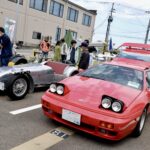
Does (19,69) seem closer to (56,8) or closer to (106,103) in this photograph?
(106,103)

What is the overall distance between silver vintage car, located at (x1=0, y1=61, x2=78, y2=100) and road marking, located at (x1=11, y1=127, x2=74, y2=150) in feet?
5.93

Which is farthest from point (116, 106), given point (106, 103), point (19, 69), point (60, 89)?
point (19, 69)

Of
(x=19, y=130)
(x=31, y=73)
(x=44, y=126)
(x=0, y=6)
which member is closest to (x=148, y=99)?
(x=44, y=126)

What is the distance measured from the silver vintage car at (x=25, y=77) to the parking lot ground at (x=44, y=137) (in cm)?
71

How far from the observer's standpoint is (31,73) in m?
6.50

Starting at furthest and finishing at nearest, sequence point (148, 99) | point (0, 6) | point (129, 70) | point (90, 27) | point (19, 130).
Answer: point (90, 27)
point (0, 6)
point (129, 70)
point (148, 99)
point (19, 130)

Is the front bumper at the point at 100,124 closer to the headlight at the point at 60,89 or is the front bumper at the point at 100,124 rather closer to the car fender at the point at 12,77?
the headlight at the point at 60,89

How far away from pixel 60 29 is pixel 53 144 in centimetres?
2871

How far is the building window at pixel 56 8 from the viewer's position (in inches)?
1167

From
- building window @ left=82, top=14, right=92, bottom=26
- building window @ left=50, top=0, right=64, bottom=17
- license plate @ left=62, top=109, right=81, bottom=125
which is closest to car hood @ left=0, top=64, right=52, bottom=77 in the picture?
license plate @ left=62, top=109, right=81, bottom=125

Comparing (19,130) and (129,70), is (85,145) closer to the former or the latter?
(19,130)

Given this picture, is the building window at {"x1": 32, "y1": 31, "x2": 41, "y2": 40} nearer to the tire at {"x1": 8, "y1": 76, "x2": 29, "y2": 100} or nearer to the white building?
the white building

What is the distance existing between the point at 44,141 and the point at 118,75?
2.11 m

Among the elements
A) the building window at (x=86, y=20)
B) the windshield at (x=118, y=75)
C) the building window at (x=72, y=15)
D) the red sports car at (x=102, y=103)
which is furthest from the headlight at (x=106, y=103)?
the building window at (x=86, y=20)
